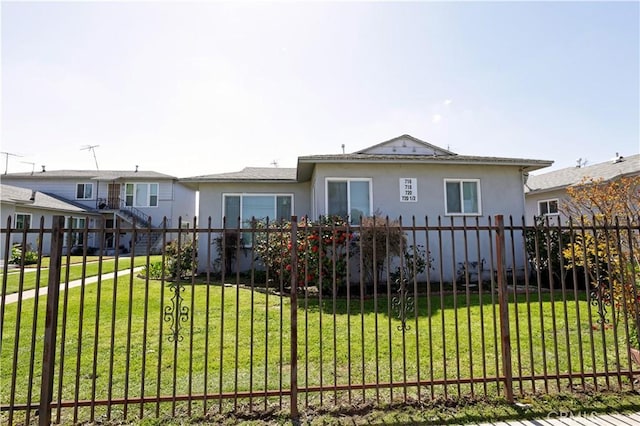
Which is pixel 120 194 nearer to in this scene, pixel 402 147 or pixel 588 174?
pixel 402 147

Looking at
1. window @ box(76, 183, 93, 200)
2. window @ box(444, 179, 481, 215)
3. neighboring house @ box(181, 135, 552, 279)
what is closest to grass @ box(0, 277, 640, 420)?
neighboring house @ box(181, 135, 552, 279)

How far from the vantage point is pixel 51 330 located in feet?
10.1

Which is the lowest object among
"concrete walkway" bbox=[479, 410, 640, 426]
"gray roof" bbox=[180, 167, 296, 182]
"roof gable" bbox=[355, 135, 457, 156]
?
"concrete walkway" bbox=[479, 410, 640, 426]

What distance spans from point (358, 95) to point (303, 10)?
3192 millimetres

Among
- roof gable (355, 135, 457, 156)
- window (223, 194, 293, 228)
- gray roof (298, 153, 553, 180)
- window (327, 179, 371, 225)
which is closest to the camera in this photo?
gray roof (298, 153, 553, 180)

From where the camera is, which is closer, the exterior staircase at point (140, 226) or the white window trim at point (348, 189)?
the white window trim at point (348, 189)

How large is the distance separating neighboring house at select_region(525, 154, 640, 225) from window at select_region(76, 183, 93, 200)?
30065 mm

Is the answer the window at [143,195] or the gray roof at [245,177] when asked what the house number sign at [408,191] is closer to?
the gray roof at [245,177]

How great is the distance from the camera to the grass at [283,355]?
10.6 feet

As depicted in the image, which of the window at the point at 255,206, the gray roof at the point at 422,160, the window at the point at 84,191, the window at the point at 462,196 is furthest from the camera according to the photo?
the window at the point at 84,191

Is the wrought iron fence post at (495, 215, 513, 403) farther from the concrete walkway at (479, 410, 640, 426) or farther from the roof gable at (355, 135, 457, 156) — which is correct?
the roof gable at (355, 135, 457, 156)

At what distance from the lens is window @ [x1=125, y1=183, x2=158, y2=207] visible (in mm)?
24109

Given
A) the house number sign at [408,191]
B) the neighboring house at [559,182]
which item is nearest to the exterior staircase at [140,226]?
the house number sign at [408,191]

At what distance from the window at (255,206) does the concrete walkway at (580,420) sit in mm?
9944
